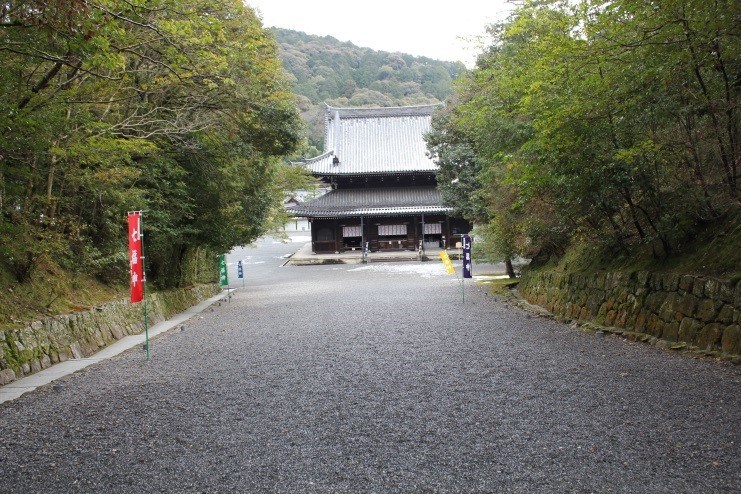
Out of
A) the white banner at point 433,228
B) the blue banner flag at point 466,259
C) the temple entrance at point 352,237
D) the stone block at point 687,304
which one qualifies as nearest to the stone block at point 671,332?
the stone block at point 687,304

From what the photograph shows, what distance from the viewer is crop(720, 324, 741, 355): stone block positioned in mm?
5303

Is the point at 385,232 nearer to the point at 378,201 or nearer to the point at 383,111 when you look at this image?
the point at 378,201

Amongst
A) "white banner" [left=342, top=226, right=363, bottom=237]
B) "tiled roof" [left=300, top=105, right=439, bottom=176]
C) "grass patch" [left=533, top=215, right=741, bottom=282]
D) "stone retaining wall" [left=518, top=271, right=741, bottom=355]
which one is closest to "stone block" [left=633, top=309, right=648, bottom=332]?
"stone retaining wall" [left=518, top=271, right=741, bottom=355]

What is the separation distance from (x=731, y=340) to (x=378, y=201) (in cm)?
3204

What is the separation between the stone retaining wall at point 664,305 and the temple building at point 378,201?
26286 millimetres

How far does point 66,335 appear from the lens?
25.7ft

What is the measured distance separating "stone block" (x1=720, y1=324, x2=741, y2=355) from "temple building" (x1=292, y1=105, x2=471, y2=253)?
97.4ft

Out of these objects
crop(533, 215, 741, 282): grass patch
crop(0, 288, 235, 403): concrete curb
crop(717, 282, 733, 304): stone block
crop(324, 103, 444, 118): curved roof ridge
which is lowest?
crop(0, 288, 235, 403): concrete curb

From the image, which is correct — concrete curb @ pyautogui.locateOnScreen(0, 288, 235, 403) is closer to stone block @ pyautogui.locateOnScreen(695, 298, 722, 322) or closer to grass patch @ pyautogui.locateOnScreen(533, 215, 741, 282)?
stone block @ pyautogui.locateOnScreen(695, 298, 722, 322)

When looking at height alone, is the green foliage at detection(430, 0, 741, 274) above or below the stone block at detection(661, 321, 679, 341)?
above

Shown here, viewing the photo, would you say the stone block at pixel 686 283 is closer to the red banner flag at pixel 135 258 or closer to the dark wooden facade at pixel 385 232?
the red banner flag at pixel 135 258

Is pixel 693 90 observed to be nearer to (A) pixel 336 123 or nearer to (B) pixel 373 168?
(B) pixel 373 168

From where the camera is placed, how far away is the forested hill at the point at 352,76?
222ft

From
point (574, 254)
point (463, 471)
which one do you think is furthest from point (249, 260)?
point (463, 471)
